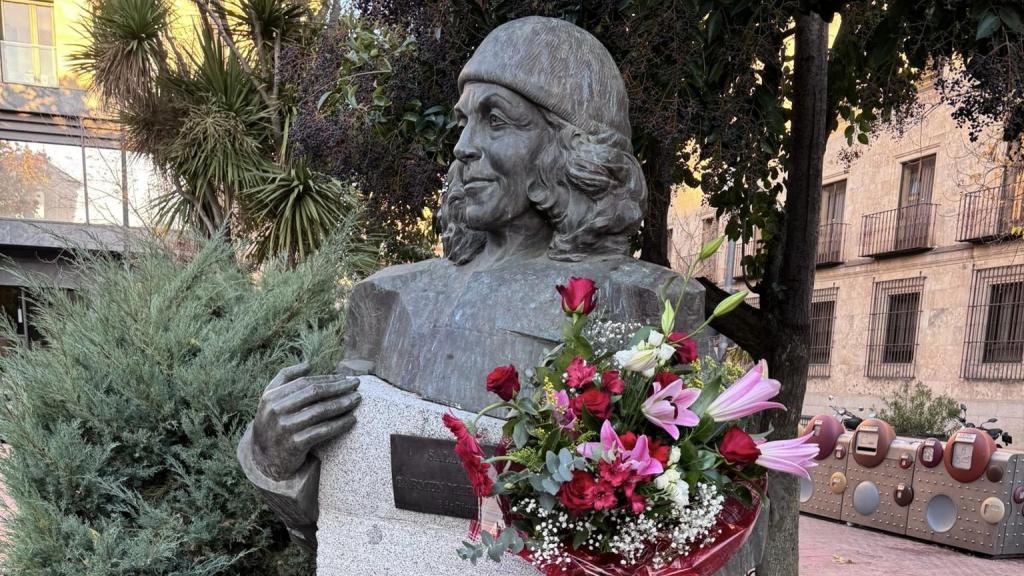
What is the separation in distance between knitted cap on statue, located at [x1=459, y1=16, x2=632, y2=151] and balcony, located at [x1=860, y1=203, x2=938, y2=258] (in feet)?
49.8

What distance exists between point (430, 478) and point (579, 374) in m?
0.76

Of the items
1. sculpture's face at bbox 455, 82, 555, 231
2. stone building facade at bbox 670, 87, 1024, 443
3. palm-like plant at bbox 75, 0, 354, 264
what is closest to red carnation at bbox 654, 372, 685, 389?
sculpture's face at bbox 455, 82, 555, 231

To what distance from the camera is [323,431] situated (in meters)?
1.82

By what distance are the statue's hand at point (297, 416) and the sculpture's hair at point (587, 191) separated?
24.9 inches

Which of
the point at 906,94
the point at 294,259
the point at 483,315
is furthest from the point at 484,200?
the point at 294,259

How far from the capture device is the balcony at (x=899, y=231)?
49.8 feet

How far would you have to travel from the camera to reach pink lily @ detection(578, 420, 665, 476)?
1.18 metres

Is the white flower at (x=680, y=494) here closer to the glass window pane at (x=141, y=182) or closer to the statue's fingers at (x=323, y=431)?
the statue's fingers at (x=323, y=431)

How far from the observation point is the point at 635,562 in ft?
4.25

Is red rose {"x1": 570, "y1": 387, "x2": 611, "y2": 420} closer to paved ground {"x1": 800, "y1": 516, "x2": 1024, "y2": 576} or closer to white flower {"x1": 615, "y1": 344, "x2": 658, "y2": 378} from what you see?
white flower {"x1": 615, "y1": 344, "x2": 658, "y2": 378}

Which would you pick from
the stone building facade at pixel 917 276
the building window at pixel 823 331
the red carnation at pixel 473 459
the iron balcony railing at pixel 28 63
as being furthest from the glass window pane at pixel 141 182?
the building window at pixel 823 331

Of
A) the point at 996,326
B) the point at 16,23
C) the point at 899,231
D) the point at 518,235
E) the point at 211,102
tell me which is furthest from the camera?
the point at 899,231

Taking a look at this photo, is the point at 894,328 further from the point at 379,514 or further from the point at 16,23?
the point at 16,23

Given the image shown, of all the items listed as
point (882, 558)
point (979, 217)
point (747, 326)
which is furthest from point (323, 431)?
point (979, 217)
